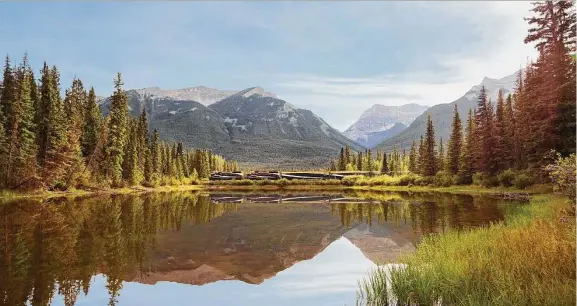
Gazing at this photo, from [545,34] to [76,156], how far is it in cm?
5605

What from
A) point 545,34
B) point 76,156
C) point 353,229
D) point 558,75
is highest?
point 545,34

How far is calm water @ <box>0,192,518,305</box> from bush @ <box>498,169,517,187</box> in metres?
29.8

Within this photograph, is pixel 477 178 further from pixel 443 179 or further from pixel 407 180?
pixel 407 180

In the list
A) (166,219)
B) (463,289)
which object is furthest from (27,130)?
(463,289)

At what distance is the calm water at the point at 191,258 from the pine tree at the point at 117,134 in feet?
135

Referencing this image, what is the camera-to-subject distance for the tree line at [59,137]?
51.5m

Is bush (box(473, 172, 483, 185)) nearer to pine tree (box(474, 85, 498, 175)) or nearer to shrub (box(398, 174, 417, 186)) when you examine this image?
pine tree (box(474, 85, 498, 175))

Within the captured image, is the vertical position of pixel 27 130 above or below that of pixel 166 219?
above

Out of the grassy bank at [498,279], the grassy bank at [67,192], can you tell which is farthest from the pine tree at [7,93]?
the grassy bank at [498,279]

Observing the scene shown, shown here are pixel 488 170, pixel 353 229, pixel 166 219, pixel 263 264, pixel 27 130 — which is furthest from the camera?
pixel 488 170

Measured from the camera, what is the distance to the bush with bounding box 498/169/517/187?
53584 mm

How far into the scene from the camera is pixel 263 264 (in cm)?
1622

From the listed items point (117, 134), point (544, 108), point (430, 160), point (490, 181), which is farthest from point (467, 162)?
point (117, 134)

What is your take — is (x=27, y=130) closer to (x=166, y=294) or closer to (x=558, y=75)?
(x=166, y=294)
